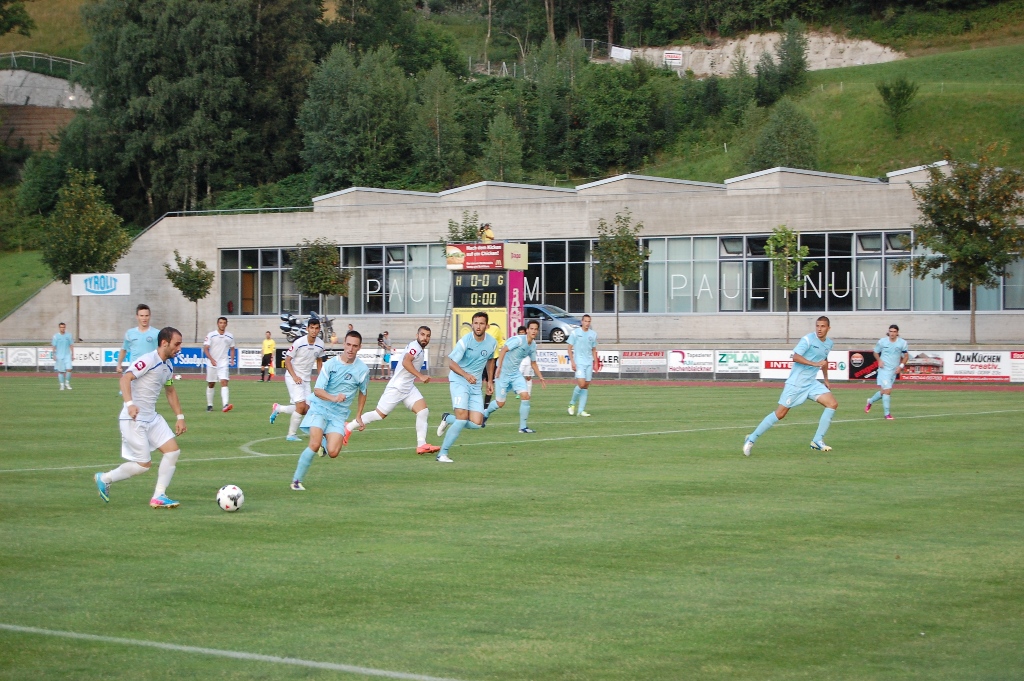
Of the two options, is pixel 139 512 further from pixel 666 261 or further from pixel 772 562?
pixel 666 261

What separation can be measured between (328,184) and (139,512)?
7608 centimetres

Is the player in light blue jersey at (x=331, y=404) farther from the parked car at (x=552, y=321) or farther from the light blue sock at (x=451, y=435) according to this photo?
the parked car at (x=552, y=321)

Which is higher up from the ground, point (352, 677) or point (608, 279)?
point (608, 279)

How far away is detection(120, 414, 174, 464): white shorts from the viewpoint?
12391 millimetres

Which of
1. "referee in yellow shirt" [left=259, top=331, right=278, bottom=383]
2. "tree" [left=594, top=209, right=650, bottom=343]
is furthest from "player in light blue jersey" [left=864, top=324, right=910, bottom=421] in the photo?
"tree" [left=594, top=209, right=650, bottom=343]

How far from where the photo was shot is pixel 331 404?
14500 millimetres

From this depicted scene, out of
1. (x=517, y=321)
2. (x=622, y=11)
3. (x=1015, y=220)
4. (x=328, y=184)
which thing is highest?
(x=622, y=11)

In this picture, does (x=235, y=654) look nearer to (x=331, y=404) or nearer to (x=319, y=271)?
(x=331, y=404)

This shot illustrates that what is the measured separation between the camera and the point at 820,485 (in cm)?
1465

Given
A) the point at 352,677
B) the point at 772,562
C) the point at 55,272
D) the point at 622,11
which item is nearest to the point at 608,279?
the point at 55,272

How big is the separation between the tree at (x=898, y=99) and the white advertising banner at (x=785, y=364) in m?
37.9

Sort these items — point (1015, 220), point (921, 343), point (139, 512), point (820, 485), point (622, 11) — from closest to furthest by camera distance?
point (139, 512) < point (820, 485) < point (1015, 220) < point (921, 343) < point (622, 11)

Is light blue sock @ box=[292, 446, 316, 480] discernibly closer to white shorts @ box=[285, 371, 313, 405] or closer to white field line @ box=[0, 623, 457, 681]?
white field line @ box=[0, 623, 457, 681]

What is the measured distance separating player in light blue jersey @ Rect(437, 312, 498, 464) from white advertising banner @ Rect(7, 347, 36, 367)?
135 ft
